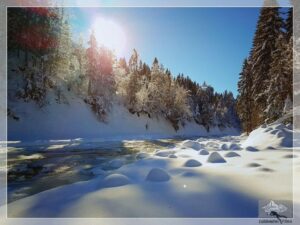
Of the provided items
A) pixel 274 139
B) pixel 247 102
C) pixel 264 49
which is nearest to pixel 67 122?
pixel 247 102

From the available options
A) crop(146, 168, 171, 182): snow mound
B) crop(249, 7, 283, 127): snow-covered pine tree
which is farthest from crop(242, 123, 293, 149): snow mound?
crop(249, 7, 283, 127): snow-covered pine tree

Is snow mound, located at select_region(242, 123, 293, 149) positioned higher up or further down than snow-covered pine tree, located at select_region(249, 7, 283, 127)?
further down

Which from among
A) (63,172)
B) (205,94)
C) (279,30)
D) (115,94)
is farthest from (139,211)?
(205,94)

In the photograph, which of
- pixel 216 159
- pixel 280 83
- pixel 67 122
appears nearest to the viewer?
pixel 216 159

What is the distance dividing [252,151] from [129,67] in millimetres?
48999

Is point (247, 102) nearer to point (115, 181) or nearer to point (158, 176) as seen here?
point (158, 176)

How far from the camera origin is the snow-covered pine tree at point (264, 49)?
2481 cm

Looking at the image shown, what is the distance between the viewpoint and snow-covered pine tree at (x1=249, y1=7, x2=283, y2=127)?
977 inches

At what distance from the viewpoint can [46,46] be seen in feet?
98.4

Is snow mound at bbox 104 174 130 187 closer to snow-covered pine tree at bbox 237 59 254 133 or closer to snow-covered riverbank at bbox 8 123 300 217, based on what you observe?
snow-covered riverbank at bbox 8 123 300 217

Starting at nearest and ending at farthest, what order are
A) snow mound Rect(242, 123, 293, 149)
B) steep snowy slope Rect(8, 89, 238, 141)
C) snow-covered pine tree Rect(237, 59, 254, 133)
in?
snow mound Rect(242, 123, 293, 149), steep snowy slope Rect(8, 89, 238, 141), snow-covered pine tree Rect(237, 59, 254, 133)

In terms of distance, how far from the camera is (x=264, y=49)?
25.8 m

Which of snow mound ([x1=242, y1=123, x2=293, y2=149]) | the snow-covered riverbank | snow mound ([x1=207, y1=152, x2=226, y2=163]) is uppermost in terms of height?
snow mound ([x1=242, y1=123, x2=293, y2=149])

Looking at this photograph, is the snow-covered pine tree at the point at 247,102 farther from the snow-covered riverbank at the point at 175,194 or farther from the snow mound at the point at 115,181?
the snow mound at the point at 115,181
